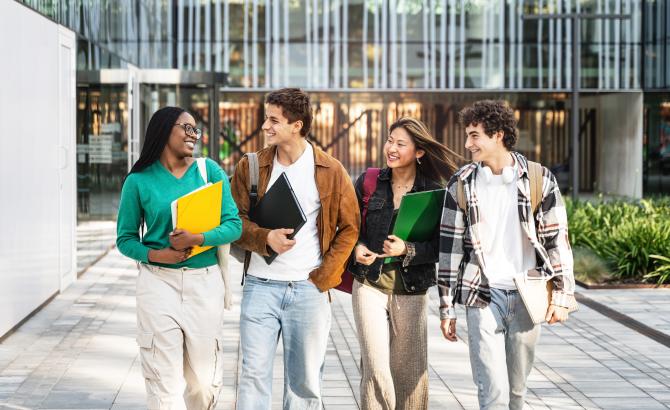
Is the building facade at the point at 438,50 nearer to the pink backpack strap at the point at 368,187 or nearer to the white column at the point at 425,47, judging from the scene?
the white column at the point at 425,47

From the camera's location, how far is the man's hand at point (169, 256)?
495cm

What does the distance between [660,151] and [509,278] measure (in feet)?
106

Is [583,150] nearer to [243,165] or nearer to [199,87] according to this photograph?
[199,87]

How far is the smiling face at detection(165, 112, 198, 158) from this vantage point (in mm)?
5094

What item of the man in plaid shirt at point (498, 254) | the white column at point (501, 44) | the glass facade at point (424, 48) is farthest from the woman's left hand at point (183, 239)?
the white column at point (501, 44)

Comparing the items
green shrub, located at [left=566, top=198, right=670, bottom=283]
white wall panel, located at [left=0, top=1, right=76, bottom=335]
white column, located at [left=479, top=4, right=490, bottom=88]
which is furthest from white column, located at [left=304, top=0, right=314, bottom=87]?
white wall panel, located at [left=0, top=1, right=76, bottom=335]

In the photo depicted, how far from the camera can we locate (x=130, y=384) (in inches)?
297

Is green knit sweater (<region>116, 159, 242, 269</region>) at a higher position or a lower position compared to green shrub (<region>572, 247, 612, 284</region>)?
higher

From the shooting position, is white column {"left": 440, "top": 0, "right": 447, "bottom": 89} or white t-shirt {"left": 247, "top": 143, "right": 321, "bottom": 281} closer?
white t-shirt {"left": 247, "top": 143, "right": 321, "bottom": 281}

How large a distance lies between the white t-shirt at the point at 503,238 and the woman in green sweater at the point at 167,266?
3.77 feet

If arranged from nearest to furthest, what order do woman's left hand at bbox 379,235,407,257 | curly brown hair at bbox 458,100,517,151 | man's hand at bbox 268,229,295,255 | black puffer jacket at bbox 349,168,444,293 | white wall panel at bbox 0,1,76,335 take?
man's hand at bbox 268,229,295,255 < curly brown hair at bbox 458,100,517,151 < woman's left hand at bbox 379,235,407,257 < black puffer jacket at bbox 349,168,444,293 < white wall panel at bbox 0,1,76,335

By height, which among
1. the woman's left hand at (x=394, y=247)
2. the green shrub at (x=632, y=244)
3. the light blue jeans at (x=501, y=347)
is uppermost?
the woman's left hand at (x=394, y=247)

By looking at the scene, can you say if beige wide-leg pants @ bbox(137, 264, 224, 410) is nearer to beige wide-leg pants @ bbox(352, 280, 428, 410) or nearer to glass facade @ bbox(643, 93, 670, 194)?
beige wide-leg pants @ bbox(352, 280, 428, 410)

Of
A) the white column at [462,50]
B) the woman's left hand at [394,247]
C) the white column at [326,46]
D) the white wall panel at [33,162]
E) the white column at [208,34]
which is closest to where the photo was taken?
the woman's left hand at [394,247]
